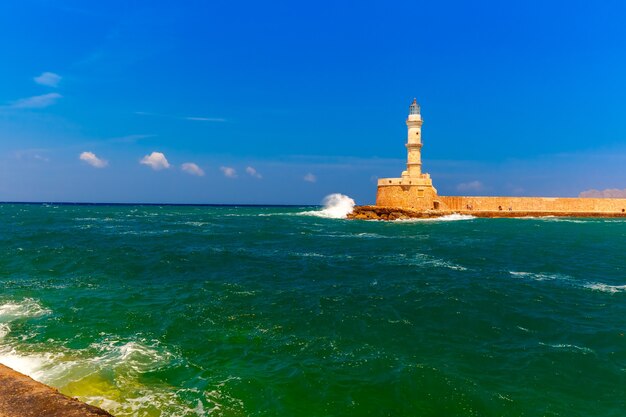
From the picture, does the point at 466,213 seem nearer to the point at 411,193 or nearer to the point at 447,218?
the point at 447,218

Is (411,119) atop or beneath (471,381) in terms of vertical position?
atop

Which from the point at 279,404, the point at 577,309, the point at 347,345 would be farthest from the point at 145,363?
the point at 577,309

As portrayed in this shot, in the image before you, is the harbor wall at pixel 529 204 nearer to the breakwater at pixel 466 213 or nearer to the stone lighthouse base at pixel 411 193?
the breakwater at pixel 466 213

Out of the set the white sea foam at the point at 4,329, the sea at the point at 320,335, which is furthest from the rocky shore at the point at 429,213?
the white sea foam at the point at 4,329

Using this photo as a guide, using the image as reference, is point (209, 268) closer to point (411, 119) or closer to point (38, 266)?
point (38, 266)

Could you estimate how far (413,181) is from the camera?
62.0 m

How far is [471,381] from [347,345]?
3176mm

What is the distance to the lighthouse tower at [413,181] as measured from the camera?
62.5 metres

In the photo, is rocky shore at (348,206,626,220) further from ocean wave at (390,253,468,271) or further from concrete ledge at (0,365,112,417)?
concrete ledge at (0,365,112,417)

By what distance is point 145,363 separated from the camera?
30.9ft

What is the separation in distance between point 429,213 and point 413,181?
5.42m

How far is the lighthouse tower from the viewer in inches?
2462

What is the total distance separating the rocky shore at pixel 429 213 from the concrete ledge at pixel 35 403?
2230 inches

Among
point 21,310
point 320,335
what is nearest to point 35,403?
point 320,335
